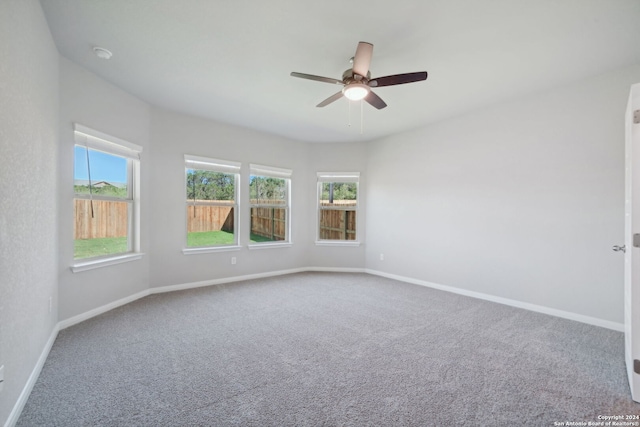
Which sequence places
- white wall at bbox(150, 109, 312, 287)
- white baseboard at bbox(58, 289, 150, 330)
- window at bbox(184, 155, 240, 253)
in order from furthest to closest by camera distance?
window at bbox(184, 155, 240, 253), white wall at bbox(150, 109, 312, 287), white baseboard at bbox(58, 289, 150, 330)

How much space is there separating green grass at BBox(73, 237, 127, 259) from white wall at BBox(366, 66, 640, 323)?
4.38m

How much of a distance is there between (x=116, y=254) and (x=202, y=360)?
2.23 m

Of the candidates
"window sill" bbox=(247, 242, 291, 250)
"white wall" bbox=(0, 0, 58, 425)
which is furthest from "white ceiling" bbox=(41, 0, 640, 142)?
"window sill" bbox=(247, 242, 291, 250)

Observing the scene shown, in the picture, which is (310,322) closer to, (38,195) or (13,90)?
(38,195)

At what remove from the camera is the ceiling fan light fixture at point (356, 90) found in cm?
264

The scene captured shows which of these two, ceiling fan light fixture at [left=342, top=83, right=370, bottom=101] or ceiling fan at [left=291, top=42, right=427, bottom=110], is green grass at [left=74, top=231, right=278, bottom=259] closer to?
ceiling fan at [left=291, top=42, right=427, bottom=110]

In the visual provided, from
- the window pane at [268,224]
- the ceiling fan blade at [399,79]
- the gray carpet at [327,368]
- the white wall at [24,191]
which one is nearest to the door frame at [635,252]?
the gray carpet at [327,368]

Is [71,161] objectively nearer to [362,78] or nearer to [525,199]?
[362,78]


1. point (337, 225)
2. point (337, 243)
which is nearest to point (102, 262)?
point (337, 243)

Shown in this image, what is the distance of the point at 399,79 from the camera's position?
8.32 feet

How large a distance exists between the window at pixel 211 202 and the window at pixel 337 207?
1806 mm

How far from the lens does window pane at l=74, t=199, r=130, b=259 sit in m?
3.26

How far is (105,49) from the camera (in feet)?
8.96

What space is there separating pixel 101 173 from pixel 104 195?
266 mm
